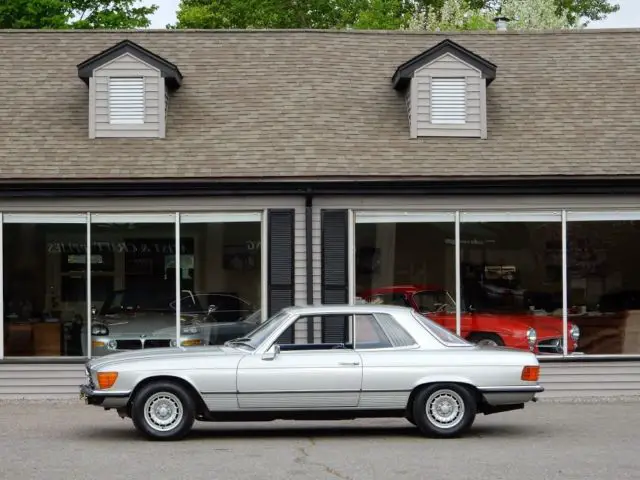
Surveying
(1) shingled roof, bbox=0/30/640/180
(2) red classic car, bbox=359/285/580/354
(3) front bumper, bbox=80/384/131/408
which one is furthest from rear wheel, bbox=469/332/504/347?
(3) front bumper, bbox=80/384/131/408

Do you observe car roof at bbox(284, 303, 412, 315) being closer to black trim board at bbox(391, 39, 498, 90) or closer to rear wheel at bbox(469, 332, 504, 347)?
rear wheel at bbox(469, 332, 504, 347)

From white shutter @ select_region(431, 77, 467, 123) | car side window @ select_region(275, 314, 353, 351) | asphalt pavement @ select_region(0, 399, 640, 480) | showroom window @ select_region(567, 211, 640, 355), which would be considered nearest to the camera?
asphalt pavement @ select_region(0, 399, 640, 480)

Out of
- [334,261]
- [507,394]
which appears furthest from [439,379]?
[334,261]

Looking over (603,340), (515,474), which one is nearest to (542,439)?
(515,474)

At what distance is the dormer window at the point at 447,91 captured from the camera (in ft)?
61.2

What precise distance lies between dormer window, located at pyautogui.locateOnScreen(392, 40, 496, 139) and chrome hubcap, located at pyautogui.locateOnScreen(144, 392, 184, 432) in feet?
24.6

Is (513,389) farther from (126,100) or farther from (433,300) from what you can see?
(126,100)

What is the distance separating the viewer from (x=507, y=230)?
17719 mm

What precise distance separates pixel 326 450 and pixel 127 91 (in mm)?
8603

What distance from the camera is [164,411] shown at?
12.5m

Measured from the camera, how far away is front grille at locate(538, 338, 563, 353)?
1764cm

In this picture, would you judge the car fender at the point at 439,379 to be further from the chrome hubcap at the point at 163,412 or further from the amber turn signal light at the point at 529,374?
the chrome hubcap at the point at 163,412

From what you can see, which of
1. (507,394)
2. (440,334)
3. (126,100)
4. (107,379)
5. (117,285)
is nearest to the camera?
(107,379)

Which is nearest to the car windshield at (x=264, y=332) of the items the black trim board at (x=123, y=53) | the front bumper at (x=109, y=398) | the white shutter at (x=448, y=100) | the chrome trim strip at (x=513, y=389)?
the front bumper at (x=109, y=398)
